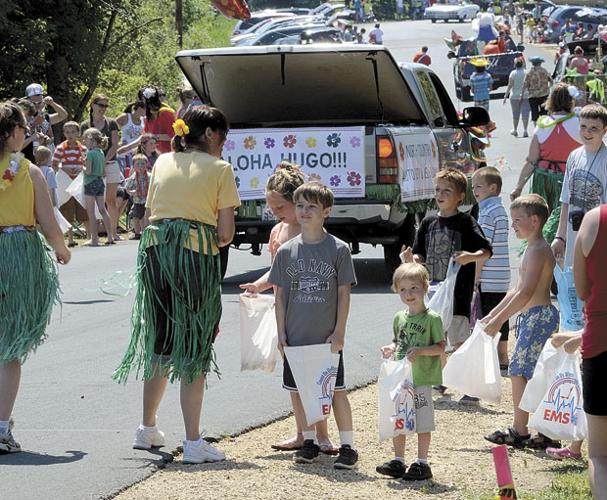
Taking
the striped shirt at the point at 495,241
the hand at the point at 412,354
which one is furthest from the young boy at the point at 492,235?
the hand at the point at 412,354

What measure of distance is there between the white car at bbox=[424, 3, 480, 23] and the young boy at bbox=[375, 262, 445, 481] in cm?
7101

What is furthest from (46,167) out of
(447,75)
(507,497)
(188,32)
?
(447,75)

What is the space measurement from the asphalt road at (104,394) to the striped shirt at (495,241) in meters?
1.04

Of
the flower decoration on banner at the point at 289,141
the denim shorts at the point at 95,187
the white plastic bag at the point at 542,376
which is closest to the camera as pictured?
the white plastic bag at the point at 542,376

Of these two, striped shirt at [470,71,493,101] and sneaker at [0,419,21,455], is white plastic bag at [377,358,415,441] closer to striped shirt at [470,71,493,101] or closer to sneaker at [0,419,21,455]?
sneaker at [0,419,21,455]

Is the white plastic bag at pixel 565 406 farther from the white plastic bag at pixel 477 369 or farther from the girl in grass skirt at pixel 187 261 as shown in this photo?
the girl in grass skirt at pixel 187 261

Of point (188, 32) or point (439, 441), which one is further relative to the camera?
point (188, 32)

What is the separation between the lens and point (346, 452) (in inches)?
269

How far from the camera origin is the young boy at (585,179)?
8828 mm

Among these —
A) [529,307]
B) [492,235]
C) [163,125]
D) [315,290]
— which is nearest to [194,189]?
[315,290]

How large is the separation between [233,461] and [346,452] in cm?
58

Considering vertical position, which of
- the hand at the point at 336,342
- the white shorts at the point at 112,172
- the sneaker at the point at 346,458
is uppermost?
the hand at the point at 336,342

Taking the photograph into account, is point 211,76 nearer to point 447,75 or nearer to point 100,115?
point 100,115

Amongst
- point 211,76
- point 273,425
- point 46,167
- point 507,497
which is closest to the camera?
point 507,497
